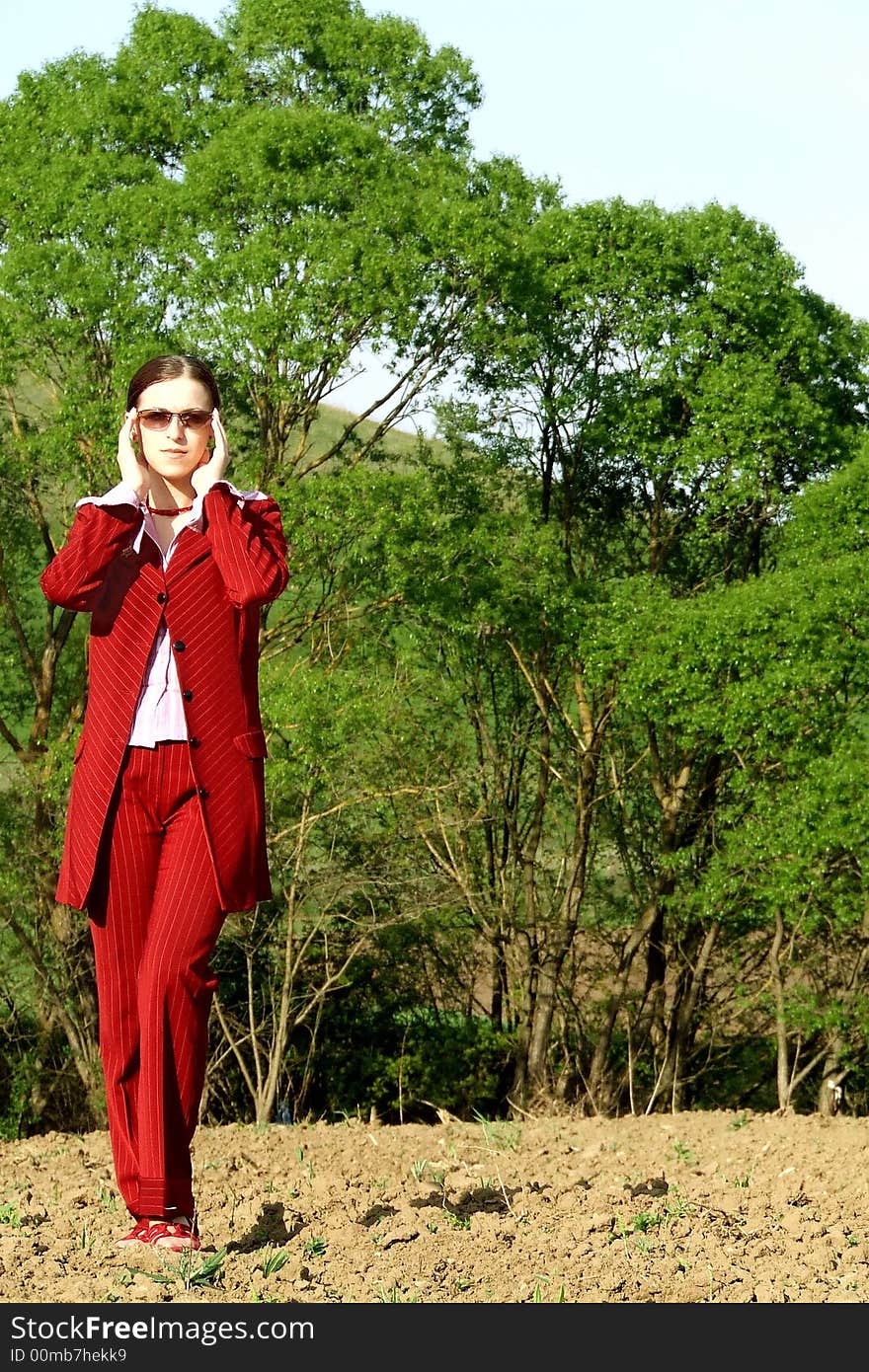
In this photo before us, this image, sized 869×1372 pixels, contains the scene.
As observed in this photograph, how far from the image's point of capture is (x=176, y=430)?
4863 mm

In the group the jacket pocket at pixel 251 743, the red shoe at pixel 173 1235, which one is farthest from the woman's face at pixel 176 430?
the red shoe at pixel 173 1235

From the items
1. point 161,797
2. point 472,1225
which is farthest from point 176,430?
point 472,1225

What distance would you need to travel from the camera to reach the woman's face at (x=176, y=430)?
192 inches

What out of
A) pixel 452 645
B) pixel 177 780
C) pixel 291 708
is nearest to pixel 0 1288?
pixel 177 780

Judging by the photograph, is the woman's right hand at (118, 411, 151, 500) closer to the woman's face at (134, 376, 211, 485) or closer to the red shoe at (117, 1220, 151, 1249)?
the woman's face at (134, 376, 211, 485)

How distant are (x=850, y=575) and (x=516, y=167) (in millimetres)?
6848

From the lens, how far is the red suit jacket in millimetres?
4633

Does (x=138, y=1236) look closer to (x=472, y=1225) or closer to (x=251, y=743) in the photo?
(x=472, y=1225)

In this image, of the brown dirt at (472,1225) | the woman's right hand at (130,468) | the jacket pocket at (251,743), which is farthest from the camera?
the woman's right hand at (130,468)

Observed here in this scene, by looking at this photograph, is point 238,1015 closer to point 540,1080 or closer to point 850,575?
point 540,1080

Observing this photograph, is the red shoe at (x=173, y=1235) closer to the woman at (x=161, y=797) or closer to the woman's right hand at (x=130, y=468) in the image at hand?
the woman at (x=161, y=797)

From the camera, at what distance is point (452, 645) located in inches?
824

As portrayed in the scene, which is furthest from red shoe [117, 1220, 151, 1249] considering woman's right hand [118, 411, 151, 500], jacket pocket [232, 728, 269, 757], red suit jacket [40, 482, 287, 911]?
woman's right hand [118, 411, 151, 500]

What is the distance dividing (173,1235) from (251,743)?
4.64 ft
